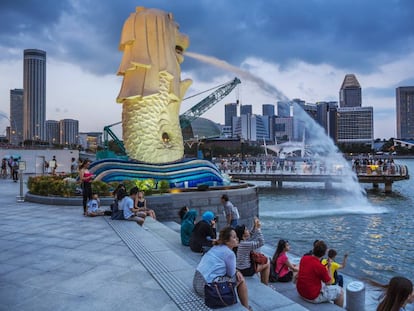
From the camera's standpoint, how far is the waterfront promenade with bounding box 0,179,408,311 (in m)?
4.88

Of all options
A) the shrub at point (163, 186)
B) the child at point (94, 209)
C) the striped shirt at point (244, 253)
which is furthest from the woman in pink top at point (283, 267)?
the shrub at point (163, 186)

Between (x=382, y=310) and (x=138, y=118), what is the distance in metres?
16.1

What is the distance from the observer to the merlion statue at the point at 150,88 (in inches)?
728

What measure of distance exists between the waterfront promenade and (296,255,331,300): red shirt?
0.21m

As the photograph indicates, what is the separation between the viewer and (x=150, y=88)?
1855 cm

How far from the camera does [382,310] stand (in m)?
3.73

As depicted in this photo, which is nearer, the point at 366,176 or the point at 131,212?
the point at 131,212

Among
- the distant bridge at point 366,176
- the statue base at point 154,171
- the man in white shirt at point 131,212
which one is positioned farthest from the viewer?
the distant bridge at point 366,176

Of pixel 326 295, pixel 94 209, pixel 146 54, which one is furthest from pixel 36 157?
pixel 326 295

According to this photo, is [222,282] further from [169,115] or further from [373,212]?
[373,212]

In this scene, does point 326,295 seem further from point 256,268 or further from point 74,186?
point 74,186

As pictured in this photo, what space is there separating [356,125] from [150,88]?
640ft

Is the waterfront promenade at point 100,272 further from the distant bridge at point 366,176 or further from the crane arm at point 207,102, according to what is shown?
the crane arm at point 207,102

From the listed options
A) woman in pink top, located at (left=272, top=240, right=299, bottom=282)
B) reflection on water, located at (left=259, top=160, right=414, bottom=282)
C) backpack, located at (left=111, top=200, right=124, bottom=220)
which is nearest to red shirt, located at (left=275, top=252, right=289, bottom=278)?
woman in pink top, located at (left=272, top=240, right=299, bottom=282)
